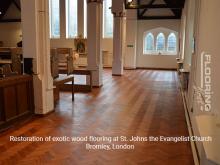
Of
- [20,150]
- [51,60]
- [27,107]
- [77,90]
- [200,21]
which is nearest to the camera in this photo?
[20,150]

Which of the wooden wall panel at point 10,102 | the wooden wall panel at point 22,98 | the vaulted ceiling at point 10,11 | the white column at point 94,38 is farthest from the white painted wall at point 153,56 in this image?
the wooden wall panel at point 10,102

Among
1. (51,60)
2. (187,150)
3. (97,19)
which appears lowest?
(187,150)

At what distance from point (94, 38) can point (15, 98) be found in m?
4.14

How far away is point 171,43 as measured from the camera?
47.9ft

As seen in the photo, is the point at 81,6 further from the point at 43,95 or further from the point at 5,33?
the point at 43,95

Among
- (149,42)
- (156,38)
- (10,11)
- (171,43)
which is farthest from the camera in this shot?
(10,11)

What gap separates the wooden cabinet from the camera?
4.03 metres

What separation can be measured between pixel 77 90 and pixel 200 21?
4741mm

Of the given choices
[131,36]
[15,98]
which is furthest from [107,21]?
[15,98]

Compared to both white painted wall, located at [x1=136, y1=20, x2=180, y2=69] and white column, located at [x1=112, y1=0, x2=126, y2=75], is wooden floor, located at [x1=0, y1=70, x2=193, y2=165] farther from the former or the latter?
white painted wall, located at [x1=136, y1=20, x2=180, y2=69]

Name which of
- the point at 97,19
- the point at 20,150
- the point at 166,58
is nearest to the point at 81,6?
the point at 166,58

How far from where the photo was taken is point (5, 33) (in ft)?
57.0

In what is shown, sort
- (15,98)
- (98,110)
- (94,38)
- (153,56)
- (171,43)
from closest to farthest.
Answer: (15,98) < (98,110) < (94,38) < (171,43) < (153,56)

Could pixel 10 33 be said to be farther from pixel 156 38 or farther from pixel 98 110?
pixel 98 110
